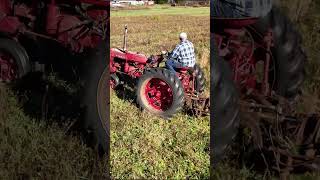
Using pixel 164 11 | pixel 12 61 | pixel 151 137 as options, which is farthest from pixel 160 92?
pixel 12 61

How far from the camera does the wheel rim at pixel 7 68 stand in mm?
5109

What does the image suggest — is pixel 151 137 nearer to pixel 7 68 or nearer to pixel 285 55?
pixel 285 55

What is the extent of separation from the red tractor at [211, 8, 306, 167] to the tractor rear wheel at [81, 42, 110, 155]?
93cm

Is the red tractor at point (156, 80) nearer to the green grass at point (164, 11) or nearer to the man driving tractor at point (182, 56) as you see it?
the man driving tractor at point (182, 56)

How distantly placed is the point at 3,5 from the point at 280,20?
2537 mm

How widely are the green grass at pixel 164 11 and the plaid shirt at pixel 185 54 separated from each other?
0.79ft

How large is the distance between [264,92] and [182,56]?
2.84 feet

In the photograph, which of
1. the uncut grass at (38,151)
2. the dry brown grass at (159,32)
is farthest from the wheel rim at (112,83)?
the uncut grass at (38,151)

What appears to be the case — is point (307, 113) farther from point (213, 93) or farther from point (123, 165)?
point (123, 165)

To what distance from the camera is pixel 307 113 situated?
4789 millimetres

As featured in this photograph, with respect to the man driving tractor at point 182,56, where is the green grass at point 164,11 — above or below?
above

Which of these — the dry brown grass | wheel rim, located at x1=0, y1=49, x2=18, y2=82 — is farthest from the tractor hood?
wheel rim, located at x1=0, y1=49, x2=18, y2=82

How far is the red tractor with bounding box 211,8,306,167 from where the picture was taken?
14.4 ft

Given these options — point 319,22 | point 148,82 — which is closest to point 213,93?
Result: point 148,82
